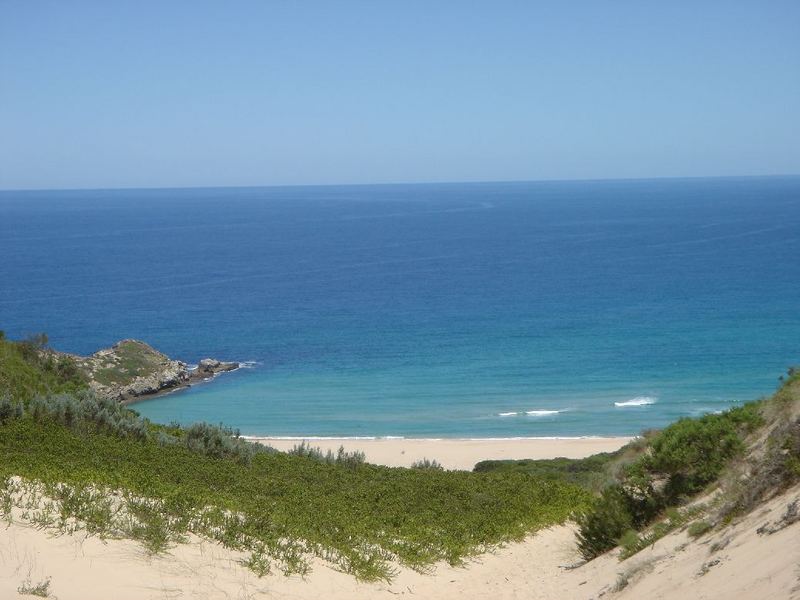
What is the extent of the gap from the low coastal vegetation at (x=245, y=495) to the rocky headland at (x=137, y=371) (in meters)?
25.9

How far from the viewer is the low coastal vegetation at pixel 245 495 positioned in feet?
35.4

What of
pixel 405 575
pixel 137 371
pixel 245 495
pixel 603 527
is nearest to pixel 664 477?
pixel 603 527

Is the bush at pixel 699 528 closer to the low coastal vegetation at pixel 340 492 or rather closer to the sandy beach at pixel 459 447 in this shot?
the low coastal vegetation at pixel 340 492

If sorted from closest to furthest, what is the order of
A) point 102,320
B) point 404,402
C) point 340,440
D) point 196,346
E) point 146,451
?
point 146,451, point 340,440, point 404,402, point 196,346, point 102,320

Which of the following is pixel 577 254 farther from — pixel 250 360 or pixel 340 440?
pixel 340 440

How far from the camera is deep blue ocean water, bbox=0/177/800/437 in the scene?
4350 centimetres

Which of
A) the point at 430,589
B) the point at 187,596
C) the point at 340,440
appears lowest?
the point at 340,440

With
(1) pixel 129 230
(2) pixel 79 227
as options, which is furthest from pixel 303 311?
(2) pixel 79 227

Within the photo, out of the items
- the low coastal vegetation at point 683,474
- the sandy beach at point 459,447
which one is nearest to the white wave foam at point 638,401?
the sandy beach at point 459,447

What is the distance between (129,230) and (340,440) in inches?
5371

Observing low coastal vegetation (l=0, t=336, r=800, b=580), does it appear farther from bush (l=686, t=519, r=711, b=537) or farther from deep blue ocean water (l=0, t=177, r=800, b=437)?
deep blue ocean water (l=0, t=177, r=800, b=437)

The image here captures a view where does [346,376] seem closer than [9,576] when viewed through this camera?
No

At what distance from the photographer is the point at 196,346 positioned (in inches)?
2341

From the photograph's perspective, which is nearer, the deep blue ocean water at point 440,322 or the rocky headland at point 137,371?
the deep blue ocean water at point 440,322
